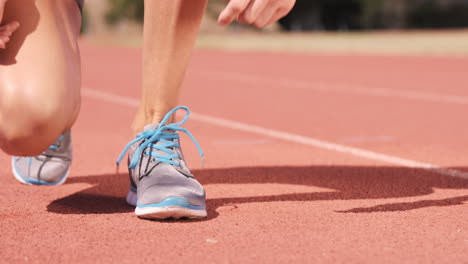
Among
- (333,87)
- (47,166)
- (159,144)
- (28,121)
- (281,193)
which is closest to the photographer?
(28,121)

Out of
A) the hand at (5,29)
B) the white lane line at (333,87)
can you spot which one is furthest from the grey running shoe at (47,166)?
the white lane line at (333,87)

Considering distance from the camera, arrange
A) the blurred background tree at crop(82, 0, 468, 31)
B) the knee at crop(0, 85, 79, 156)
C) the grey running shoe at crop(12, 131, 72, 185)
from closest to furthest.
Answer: the knee at crop(0, 85, 79, 156)
the grey running shoe at crop(12, 131, 72, 185)
the blurred background tree at crop(82, 0, 468, 31)

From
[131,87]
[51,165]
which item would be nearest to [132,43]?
[131,87]

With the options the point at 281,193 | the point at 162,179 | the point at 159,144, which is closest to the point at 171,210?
the point at 162,179

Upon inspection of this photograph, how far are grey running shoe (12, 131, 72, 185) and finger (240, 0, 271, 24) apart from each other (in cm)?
120

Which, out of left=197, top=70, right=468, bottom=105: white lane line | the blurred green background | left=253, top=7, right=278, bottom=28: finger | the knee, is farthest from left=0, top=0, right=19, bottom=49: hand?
the blurred green background

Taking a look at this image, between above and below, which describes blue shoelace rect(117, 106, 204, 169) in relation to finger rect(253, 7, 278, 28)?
below

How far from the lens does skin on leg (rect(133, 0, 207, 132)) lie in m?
2.56

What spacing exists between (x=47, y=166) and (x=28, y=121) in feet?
2.20

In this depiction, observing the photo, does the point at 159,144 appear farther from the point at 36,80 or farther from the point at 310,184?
the point at 310,184

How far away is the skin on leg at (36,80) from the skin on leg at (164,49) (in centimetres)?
25

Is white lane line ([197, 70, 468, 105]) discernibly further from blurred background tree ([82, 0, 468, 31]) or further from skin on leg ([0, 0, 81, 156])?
blurred background tree ([82, 0, 468, 31])

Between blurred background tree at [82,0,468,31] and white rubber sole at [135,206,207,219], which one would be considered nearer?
white rubber sole at [135,206,207,219]

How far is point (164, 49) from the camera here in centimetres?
258
